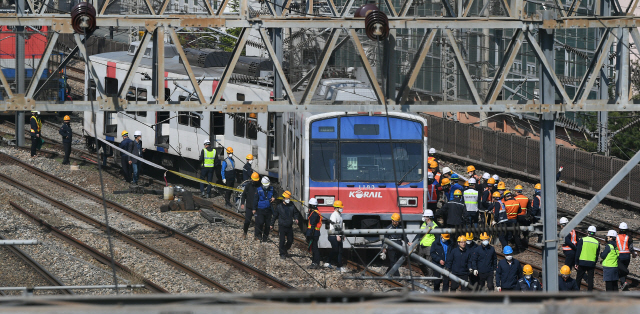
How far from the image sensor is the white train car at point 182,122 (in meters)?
19.8

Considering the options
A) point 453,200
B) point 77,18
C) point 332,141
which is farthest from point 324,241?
point 77,18

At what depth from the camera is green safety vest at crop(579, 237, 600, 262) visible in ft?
46.7

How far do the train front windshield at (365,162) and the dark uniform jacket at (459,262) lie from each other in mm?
2156

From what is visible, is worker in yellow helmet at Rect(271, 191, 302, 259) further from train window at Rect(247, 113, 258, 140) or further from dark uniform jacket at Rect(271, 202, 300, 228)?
train window at Rect(247, 113, 258, 140)

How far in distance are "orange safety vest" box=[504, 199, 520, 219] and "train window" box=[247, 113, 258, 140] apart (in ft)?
20.1

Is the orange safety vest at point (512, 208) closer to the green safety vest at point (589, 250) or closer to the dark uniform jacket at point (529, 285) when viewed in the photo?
the green safety vest at point (589, 250)

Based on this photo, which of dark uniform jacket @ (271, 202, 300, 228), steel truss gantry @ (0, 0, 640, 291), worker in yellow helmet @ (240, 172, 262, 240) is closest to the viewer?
steel truss gantry @ (0, 0, 640, 291)

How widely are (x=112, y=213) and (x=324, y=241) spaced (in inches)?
228

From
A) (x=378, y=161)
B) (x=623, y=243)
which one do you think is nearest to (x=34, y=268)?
(x=378, y=161)

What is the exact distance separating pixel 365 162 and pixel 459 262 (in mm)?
2966

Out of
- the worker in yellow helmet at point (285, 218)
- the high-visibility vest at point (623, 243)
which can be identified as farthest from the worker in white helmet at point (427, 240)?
the high-visibility vest at point (623, 243)

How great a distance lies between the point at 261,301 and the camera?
588 cm

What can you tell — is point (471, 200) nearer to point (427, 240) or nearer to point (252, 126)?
point (427, 240)

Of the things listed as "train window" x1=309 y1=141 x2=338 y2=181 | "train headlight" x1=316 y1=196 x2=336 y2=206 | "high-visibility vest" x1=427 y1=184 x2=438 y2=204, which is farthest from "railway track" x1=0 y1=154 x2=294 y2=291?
"high-visibility vest" x1=427 y1=184 x2=438 y2=204
